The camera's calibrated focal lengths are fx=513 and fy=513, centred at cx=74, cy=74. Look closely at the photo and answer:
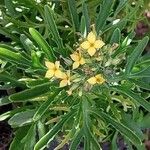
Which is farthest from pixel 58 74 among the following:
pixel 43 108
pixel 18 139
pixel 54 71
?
pixel 18 139

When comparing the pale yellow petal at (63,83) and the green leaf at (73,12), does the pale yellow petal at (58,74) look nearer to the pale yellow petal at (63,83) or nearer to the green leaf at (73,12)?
the pale yellow petal at (63,83)

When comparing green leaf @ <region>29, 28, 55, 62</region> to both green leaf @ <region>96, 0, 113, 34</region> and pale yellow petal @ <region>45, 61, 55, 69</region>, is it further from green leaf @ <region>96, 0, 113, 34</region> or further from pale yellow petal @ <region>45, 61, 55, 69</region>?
green leaf @ <region>96, 0, 113, 34</region>

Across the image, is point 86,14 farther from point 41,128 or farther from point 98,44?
point 41,128

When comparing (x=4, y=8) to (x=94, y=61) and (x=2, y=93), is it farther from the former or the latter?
(x=94, y=61)

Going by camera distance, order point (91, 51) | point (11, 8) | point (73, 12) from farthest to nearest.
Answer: point (11, 8) < point (73, 12) < point (91, 51)

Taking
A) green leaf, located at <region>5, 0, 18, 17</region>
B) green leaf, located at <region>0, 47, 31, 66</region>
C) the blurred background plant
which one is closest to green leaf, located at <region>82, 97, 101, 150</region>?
the blurred background plant

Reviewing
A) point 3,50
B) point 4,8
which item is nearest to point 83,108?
point 3,50
